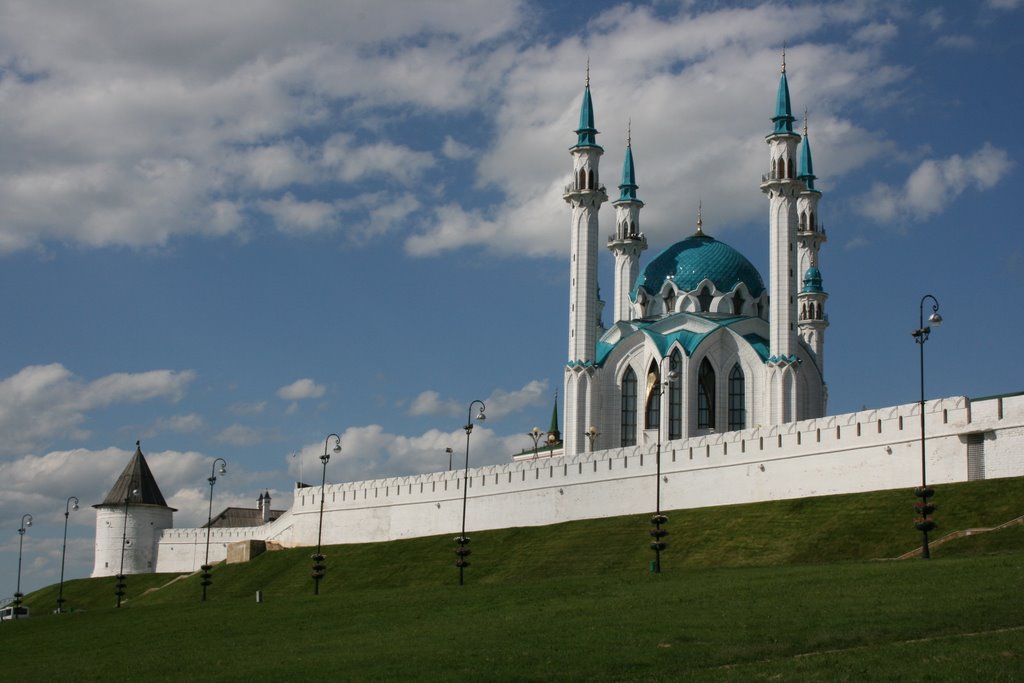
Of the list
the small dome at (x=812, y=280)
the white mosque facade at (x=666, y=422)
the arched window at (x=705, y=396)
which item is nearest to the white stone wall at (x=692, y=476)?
the white mosque facade at (x=666, y=422)

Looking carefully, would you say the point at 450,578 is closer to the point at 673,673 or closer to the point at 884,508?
the point at 884,508

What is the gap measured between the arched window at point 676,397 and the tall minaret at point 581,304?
5.01 metres

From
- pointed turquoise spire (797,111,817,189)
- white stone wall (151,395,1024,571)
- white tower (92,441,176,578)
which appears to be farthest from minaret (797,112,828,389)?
white tower (92,441,176,578)

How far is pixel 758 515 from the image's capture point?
56.6 metres

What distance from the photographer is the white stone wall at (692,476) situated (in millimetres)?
52031

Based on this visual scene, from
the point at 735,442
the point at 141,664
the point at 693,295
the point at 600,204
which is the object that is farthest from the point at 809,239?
the point at 141,664

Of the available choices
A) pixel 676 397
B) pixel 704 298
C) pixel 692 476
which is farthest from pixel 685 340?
pixel 692 476

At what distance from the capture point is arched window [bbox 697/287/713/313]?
89125mm

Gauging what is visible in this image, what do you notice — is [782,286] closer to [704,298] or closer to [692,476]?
[704,298]

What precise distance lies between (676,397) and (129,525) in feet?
139

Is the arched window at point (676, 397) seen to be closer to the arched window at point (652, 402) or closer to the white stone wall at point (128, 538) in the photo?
the arched window at point (652, 402)

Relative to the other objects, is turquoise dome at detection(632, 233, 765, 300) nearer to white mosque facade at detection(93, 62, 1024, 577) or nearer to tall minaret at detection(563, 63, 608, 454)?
white mosque facade at detection(93, 62, 1024, 577)

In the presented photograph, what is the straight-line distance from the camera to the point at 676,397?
83.9m

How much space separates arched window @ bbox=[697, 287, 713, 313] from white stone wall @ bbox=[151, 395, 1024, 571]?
2159 centimetres
